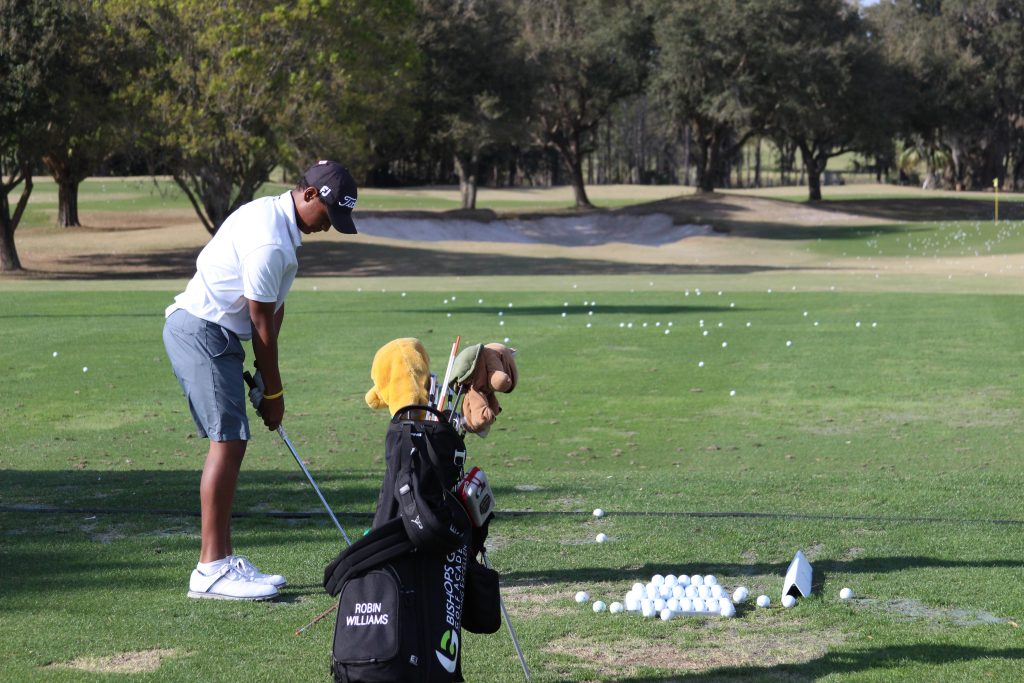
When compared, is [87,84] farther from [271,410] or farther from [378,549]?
[378,549]

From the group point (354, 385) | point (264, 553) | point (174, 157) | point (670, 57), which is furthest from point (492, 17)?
point (264, 553)

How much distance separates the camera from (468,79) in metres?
50.2

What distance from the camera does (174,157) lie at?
34781mm

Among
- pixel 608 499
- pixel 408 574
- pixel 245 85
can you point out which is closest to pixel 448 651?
pixel 408 574

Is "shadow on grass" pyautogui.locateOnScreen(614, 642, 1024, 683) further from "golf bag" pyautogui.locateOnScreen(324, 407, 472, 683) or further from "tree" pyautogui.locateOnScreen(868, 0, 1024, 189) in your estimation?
"tree" pyautogui.locateOnScreen(868, 0, 1024, 189)

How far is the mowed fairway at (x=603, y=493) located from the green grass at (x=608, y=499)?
0.02m

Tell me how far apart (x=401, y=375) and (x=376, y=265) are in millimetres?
34359

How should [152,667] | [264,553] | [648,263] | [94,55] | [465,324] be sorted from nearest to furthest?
[152,667] < [264,553] < [465,324] < [94,55] < [648,263]

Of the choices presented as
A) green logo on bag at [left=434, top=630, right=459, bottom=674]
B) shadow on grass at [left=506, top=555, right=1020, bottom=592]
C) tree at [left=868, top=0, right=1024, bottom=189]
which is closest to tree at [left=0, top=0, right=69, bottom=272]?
shadow on grass at [left=506, top=555, right=1020, bottom=592]

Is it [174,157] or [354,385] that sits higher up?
[174,157]

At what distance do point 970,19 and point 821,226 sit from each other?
28.5 m

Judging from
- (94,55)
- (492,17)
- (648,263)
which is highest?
(492,17)

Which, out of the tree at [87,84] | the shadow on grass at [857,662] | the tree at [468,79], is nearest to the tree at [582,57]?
the tree at [468,79]

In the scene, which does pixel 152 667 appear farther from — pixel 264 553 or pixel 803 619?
pixel 803 619
